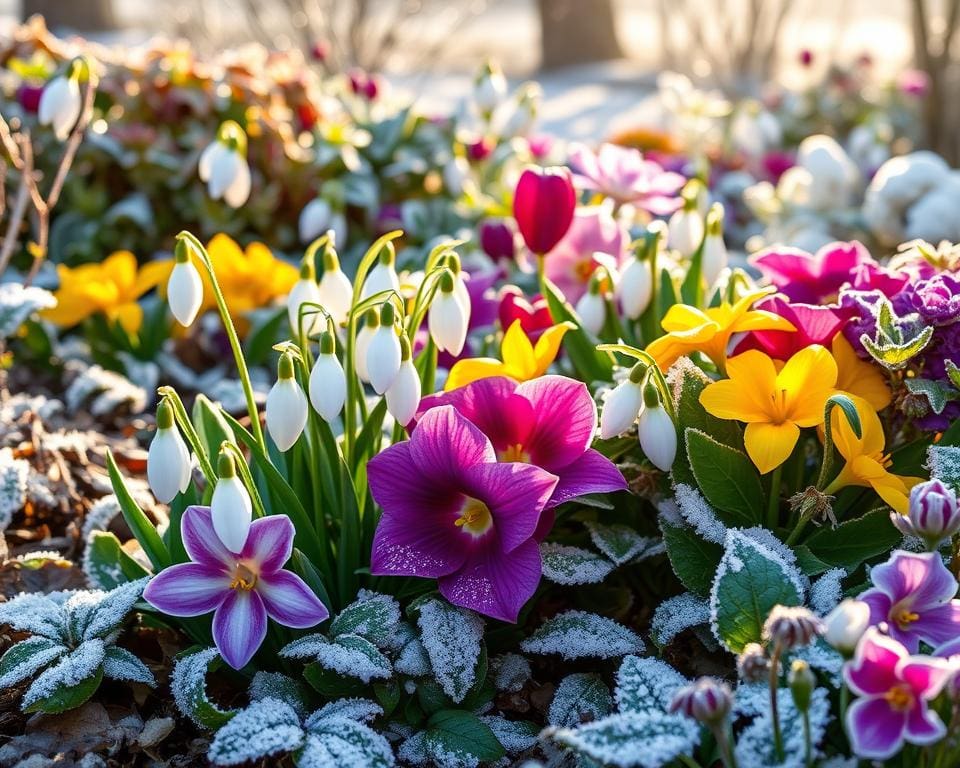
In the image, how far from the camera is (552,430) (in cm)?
138

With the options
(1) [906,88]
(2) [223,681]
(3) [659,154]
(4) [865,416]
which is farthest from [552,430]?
(1) [906,88]

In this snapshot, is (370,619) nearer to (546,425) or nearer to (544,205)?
(546,425)

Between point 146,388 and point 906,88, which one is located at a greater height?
point 146,388

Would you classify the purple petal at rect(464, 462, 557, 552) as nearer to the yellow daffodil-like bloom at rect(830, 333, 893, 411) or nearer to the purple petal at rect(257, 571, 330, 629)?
the purple petal at rect(257, 571, 330, 629)

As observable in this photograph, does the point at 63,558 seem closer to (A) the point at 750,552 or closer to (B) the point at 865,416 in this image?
(A) the point at 750,552

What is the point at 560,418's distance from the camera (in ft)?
4.51

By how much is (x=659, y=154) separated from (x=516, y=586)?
279 cm

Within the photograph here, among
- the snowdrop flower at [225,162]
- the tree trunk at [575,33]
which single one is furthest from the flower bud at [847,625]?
the tree trunk at [575,33]

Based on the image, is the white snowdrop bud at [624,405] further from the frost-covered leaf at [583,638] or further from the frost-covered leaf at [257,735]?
the frost-covered leaf at [257,735]

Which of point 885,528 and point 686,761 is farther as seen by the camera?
point 885,528

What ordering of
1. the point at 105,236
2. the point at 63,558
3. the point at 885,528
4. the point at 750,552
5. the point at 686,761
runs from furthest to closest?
1. the point at 105,236
2. the point at 63,558
3. the point at 885,528
4. the point at 750,552
5. the point at 686,761

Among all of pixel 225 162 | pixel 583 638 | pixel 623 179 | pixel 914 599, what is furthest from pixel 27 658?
pixel 623 179

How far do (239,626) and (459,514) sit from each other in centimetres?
29

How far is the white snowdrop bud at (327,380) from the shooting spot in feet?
4.15
